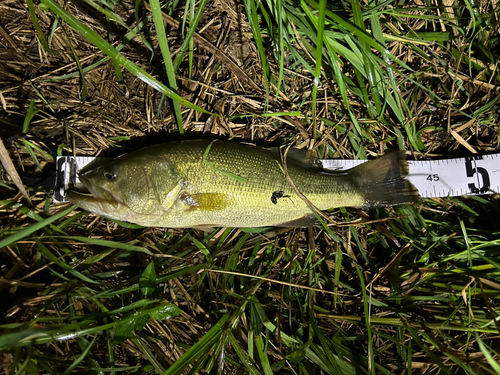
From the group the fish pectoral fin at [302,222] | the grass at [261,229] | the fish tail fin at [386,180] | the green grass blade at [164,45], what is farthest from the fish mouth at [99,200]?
the fish tail fin at [386,180]

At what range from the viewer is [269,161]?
2.98m

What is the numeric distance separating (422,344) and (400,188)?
1550 millimetres

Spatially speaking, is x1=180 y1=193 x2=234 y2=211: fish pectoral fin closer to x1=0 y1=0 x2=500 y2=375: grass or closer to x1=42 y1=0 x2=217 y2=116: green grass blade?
x1=0 y1=0 x2=500 y2=375: grass

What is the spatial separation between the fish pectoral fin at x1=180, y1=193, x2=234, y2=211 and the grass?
19.2 inches

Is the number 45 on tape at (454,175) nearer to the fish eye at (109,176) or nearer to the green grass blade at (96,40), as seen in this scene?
the green grass blade at (96,40)

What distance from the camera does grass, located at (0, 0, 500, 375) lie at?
2.84m

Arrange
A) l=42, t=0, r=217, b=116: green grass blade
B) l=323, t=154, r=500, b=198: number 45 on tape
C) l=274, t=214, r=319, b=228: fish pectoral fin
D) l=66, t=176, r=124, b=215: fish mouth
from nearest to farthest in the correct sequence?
l=42, t=0, r=217, b=116: green grass blade < l=66, t=176, r=124, b=215: fish mouth < l=274, t=214, r=319, b=228: fish pectoral fin < l=323, t=154, r=500, b=198: number 45 on tape

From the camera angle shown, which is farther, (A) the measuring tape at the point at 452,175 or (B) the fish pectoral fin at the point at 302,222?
(A) the measuring tape at the point at 452,175

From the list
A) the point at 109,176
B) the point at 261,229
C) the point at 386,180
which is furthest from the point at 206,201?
the point at 386,180

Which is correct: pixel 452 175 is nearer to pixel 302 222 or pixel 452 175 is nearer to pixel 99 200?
pixel 302 222

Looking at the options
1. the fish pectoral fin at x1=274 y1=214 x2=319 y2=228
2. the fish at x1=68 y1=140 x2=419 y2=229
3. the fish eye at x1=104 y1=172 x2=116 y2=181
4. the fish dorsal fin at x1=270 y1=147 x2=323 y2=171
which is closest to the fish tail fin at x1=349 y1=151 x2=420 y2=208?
the fish at x1=68 y1=140 x2=419 y2=229

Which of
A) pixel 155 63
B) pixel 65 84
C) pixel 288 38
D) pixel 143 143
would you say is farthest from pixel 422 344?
pixel 65 84

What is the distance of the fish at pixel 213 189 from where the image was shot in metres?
2.75

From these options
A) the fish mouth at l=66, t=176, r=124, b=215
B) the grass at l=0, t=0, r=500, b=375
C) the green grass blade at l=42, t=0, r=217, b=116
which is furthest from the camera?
the grass at l=0, t=0, r=500, b=375
